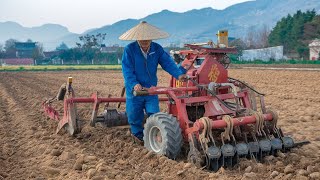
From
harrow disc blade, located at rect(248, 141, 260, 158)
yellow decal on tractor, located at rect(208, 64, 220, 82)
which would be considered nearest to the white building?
yellow decal on tractor, located at rect(208, 64, 220, 82)

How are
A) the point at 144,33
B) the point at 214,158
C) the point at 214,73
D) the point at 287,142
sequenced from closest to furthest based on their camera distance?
the point at 214,158 < the point at 287,142 < the point at 144,33 < the point at 214,73

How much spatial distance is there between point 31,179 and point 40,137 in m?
2.20

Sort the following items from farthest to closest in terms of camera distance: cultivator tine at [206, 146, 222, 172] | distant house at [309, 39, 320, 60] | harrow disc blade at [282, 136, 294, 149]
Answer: distant house at [309, 39, 320, 60]
harrow disc blade at [282, 136, 294, 149]
cultivator tine at [206, 146, 222, 172]

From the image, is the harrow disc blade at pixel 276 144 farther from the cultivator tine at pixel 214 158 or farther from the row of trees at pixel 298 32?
the row of trees at pixel 298 32

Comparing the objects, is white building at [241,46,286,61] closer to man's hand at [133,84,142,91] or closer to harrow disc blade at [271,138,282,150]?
harrow disc blade at [271,138,282,150]

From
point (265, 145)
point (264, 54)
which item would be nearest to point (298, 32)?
point (264, 54)

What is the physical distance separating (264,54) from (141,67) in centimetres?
5257

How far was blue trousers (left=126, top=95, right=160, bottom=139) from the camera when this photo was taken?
225 inches

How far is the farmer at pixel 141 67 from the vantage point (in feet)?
18.3

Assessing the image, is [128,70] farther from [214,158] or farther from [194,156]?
[214,158]

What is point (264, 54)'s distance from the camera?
56188 mm

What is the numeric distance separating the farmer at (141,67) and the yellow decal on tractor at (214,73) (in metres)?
0.38

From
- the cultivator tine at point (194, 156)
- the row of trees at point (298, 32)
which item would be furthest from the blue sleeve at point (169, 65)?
the row of trees at point (298, 32)

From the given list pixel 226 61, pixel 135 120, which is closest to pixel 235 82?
pixel 226 61
